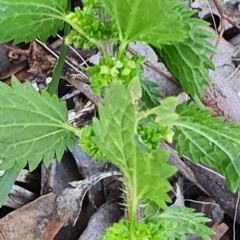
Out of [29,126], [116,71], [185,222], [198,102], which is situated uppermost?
[116,71]

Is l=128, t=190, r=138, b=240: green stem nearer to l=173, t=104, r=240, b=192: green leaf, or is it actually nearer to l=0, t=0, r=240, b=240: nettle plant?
l=0, t=0, r=240, b=240: nettle plant

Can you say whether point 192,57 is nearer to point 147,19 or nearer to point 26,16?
point 147,19

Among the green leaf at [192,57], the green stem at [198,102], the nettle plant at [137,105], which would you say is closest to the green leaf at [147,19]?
the nettle plant at [137,105]

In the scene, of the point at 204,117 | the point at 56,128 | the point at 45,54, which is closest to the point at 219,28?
the point at 45,54

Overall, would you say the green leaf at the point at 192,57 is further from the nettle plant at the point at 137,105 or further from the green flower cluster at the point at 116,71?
the green flower cluster at the point at 116,71

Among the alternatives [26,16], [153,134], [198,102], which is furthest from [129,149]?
[198,102]

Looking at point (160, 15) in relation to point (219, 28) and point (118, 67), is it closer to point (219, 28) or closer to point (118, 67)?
point (118, 67)
